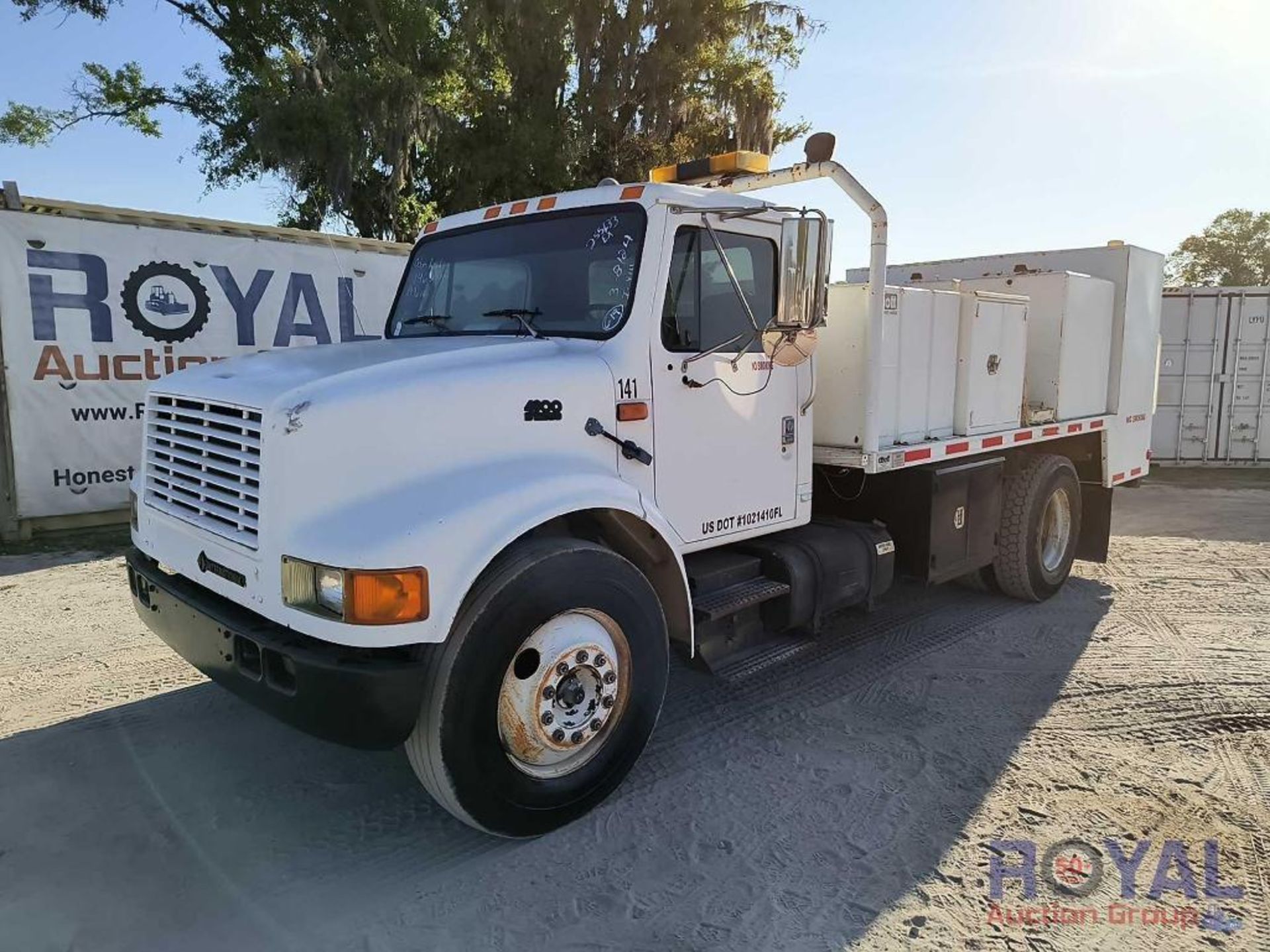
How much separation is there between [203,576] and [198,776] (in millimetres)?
1006

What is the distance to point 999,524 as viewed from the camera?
6.28 meters

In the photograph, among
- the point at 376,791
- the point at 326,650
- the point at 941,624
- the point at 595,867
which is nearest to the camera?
the point at 326,650

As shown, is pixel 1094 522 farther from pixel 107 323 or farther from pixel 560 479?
pixel 107 323

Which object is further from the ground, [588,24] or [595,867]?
[588,24]

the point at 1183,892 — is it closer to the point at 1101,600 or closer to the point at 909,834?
the point at 909,834

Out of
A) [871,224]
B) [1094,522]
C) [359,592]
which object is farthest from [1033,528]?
[359,592]


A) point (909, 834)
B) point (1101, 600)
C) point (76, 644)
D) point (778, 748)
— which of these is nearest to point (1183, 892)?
point (909, 834)

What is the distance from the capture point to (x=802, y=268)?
3.45 m

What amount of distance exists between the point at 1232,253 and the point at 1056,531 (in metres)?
44.0

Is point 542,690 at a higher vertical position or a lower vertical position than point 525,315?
lower

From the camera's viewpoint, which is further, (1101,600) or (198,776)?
(1101,600)

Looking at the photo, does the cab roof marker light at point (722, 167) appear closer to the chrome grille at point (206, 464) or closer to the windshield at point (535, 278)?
the windshield at point (535, 278)

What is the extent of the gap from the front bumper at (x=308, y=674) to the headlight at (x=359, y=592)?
0.16m

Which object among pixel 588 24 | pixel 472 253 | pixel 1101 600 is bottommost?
pixel 1101 600
